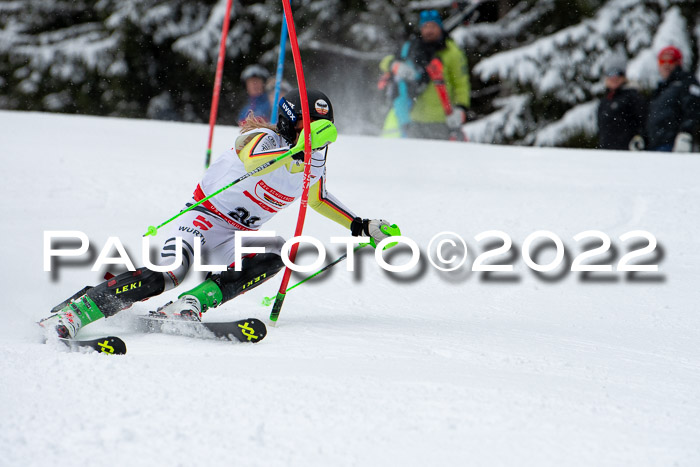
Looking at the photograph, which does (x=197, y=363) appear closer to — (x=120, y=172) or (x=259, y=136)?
(x=259, y=136)

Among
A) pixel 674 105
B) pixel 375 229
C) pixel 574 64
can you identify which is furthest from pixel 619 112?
pixel 375 229

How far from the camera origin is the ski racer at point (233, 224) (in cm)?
355

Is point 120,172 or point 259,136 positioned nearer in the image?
point 259,136

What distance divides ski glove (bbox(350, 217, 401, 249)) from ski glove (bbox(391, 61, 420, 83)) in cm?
446

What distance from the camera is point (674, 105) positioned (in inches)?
286

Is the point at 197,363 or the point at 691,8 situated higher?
the point at 691,8

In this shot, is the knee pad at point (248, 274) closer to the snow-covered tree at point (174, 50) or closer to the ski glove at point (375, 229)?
the ski glove at point (375, 229)

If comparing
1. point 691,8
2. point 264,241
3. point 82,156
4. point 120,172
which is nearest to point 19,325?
point 264,241

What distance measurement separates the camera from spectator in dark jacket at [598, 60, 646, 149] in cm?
760

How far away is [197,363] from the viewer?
289 centimetres

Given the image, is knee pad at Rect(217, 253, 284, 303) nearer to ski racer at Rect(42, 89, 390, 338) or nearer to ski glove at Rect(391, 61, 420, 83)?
ski racer at Rect(42, 89, 390, 338)

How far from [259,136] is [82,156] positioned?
440 cm

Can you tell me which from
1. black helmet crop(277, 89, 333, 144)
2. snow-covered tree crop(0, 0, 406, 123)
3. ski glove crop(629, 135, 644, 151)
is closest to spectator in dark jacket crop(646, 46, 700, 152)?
ski glove crop(629, 135, 644, 151)

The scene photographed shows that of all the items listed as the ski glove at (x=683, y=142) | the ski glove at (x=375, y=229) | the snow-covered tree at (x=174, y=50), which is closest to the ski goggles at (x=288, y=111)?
the ski glove at (x=375, y=229)
